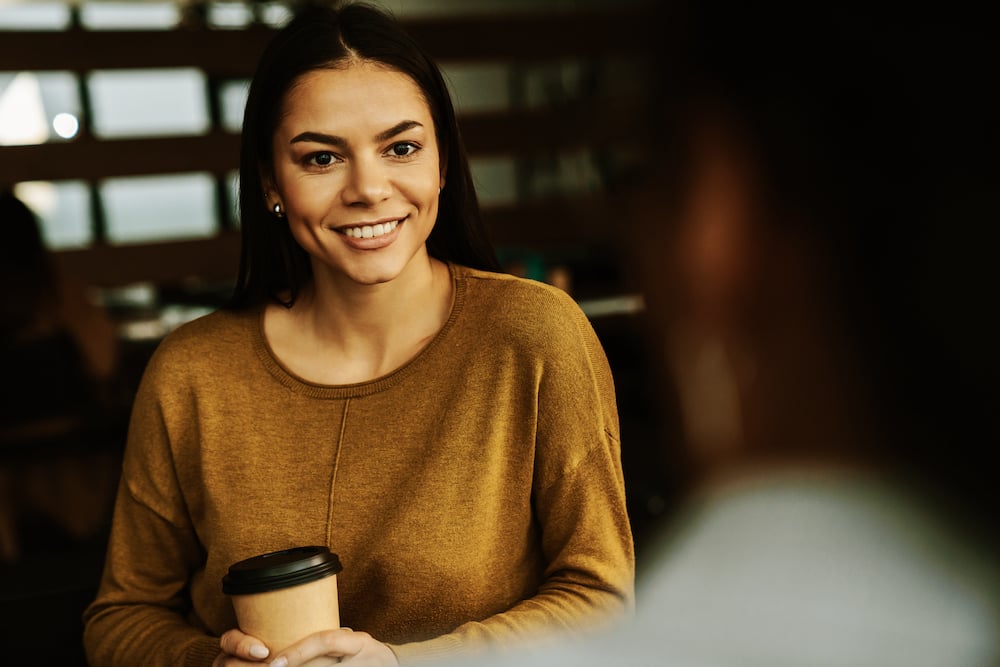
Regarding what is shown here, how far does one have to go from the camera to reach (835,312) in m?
0.29

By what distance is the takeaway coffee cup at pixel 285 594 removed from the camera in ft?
3.05

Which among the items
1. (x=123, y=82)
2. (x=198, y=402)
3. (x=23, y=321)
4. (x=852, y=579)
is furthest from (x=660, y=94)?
(x=123, y=82)

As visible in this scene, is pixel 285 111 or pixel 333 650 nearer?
pixel 333 650

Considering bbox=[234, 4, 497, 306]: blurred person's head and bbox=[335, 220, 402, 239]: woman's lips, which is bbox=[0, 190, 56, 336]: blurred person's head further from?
bbox=[335, 220, 402, 239]: woman's lips

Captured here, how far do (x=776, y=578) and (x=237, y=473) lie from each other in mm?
979

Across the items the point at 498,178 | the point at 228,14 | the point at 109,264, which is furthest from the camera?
the point at 498,178

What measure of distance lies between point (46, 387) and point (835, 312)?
120 inches

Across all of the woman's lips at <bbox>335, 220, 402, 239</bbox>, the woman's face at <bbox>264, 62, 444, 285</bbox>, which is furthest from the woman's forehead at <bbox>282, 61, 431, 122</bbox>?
the woman's lips at <bbox>335, 220, 402, 239</bbox>

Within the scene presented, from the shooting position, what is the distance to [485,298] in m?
1.27

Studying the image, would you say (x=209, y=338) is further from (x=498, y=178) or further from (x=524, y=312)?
(x=498, y=178)

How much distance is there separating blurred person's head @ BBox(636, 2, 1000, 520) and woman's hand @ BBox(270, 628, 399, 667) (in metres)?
0.72

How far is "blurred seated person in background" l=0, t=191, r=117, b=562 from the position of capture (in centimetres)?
293

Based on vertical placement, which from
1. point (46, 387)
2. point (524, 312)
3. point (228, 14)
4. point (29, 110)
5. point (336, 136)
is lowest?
point (46, 387)

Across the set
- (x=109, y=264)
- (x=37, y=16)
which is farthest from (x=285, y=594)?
(x=37, y=16)
